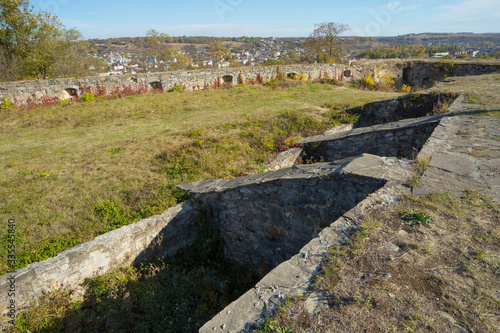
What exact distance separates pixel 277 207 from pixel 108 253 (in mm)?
2881

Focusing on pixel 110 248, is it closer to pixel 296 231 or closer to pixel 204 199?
pixel 204 199

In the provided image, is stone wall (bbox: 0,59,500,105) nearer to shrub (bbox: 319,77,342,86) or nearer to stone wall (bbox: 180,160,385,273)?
shrub (bbox: 319,77,342,86)

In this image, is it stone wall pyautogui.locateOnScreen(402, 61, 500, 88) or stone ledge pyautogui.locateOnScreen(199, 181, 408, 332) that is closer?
stone ledge pyautogui.locateOnScreen(199, 181, 408, 332)

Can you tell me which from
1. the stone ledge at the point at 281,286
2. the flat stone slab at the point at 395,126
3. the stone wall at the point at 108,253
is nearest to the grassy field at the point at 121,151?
the stone wall at the point at 108,253

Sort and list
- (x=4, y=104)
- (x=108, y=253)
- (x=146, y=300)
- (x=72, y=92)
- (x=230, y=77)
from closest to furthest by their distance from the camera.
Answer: (x=146, y=300)
(x=108, y=253)
(x=4, y=104)
(x=72, y=92)
(x=230, y=77)

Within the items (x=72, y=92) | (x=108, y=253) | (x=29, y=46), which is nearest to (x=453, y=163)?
(x=108, y=253)

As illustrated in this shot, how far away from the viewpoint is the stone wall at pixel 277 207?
A: 4.00 metres

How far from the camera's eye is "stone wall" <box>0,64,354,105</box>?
39.2 ft

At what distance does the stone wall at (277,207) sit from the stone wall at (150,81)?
10.9 meters

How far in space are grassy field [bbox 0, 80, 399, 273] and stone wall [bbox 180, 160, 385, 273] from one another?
1.25 m

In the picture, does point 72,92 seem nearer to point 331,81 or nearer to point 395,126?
point 395,126

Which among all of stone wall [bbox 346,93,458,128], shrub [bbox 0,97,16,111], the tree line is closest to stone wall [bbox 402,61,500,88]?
stone wall [bbox 346,93,458,128]

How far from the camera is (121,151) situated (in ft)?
26.7

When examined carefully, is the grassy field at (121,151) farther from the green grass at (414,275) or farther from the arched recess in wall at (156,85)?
the green grass at (414,275)
